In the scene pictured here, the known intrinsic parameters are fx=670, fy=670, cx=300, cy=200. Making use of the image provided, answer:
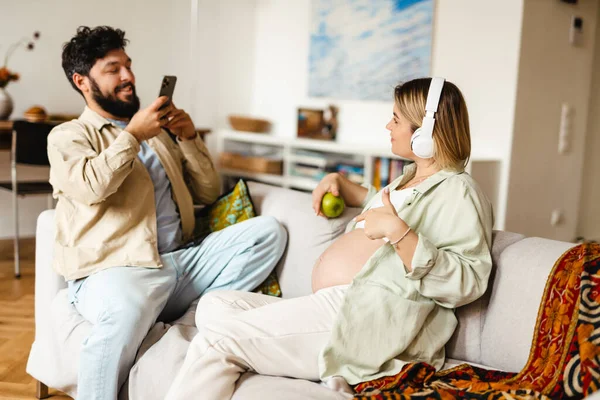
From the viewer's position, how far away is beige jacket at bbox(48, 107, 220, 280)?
2029 mm

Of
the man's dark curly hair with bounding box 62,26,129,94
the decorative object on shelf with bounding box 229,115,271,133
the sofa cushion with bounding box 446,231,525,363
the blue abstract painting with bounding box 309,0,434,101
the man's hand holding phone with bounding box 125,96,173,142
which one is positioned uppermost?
the blue abstract painting with bounding box 309,0,434,101

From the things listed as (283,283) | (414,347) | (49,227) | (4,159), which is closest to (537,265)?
(414,347)

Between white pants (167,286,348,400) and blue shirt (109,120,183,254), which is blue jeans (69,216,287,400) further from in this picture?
white pants (167,286,348,400)

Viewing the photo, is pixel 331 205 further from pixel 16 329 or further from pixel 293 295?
pixel 16 329

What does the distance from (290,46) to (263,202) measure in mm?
3096

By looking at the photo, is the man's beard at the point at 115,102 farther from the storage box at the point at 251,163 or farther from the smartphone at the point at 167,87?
the storage box at the point at 251,163

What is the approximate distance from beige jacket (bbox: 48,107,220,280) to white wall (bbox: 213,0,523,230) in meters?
2.43

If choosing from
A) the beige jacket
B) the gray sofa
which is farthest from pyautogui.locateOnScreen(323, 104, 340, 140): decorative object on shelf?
the beige jacket

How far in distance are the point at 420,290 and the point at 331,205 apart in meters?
0.58

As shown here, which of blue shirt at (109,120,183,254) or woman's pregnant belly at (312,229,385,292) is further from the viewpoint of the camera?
blue shirt at (109,120,183,254)

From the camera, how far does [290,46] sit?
529 centimetres

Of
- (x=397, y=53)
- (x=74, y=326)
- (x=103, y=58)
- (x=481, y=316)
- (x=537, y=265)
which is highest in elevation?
(x=397, y=53)

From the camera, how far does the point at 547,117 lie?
4.14 metres

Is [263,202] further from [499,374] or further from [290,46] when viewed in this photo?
[290,46]
